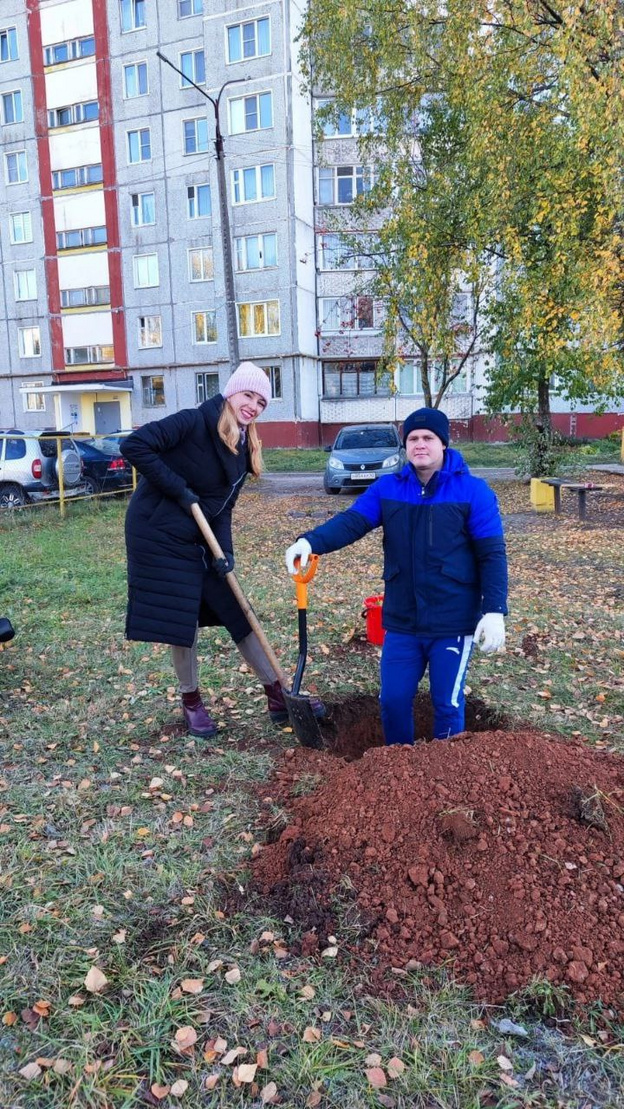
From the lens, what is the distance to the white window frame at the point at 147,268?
31.3 m

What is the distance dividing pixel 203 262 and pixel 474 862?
3082 centimetres

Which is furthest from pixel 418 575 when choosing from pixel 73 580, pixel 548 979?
pixel 73 580

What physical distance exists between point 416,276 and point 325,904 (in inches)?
413

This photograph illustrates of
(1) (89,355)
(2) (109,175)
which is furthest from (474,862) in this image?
(2) (109,175)

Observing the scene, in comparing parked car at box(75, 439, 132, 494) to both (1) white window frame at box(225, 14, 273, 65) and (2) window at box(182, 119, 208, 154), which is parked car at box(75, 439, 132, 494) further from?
(1) white window frame at box(225, 14, 273, 65)

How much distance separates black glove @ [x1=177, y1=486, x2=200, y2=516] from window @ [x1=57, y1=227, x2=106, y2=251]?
32.4 m

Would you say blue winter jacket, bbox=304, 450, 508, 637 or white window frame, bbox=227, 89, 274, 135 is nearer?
blue winter jacket, bbox=304, 450, 508, 637

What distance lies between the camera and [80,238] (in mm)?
32938

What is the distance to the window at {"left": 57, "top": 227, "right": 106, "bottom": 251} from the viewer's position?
32.5 meters

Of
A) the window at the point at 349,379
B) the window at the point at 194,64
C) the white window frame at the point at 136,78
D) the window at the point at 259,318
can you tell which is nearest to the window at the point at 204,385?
the window at the point at 259,318

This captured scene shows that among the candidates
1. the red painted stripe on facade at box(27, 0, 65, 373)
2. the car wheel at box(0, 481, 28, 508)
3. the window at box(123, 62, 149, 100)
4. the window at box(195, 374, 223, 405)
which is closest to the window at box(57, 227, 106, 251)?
the red painted stripe on facade at box(27, 0, 65, 373)

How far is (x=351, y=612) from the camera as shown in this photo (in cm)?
668

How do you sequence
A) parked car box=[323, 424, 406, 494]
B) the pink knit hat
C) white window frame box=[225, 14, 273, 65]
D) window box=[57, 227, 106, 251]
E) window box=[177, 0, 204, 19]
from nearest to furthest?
the pink knit hat
parked car box=[323, 424, 406, 494]
white window frame box=[225, 14, 273, 65]
window box=[177, 0, 204, 19]
window box=[57, 227, 106, 251]

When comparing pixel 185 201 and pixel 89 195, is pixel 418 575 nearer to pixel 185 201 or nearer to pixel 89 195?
pixel 185 201
